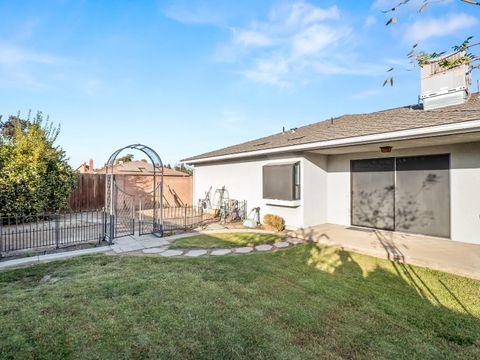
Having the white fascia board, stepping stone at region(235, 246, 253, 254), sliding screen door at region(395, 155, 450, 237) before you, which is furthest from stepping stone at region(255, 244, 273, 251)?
sliding screen door at region(395, 155, 450, 237)

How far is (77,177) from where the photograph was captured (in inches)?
486

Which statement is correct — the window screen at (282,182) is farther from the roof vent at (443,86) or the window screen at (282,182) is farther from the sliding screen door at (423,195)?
the roof vent at (443,86)

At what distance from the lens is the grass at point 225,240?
6.43 meters

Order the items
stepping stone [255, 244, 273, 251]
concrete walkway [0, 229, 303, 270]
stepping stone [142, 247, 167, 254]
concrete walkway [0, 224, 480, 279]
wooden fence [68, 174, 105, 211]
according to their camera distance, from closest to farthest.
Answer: concrete walkway [0, 224, 480, 279] → concrete walkway [0, 229, 303, 270] → stepping stone [142, 247, 167, 254] → stepping stone [255, 244, 273, 251] → wooden fence [68, 174, 105, 211]

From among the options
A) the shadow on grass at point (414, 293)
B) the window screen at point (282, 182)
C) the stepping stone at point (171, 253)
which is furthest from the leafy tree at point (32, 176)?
the shadow on grass at point (414, 293)

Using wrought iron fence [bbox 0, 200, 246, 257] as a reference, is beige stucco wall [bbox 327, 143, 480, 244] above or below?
above

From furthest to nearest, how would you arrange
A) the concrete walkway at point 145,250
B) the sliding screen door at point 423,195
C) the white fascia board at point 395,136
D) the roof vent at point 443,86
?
the roof vent at point 443,86
the sliding screen door at point 423,195
the concrete walkway at point 145,250
the white fascia board at point 395,136

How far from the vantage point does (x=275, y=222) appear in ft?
27.2

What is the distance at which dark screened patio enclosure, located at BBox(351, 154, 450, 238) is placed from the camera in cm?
673

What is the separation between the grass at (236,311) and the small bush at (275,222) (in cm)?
321

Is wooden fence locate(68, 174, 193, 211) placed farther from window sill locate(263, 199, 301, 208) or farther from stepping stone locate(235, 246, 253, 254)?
stepping stone locate(235, 246, 253, 254)

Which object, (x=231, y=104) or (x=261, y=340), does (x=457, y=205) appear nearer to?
(x=261, y=340)

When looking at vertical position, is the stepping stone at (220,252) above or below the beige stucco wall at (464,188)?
below

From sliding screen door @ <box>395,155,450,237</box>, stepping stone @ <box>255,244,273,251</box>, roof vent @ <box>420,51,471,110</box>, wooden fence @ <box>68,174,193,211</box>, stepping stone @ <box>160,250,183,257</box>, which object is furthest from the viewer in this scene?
wooden fence @ <box>68,174,193,211</box>
